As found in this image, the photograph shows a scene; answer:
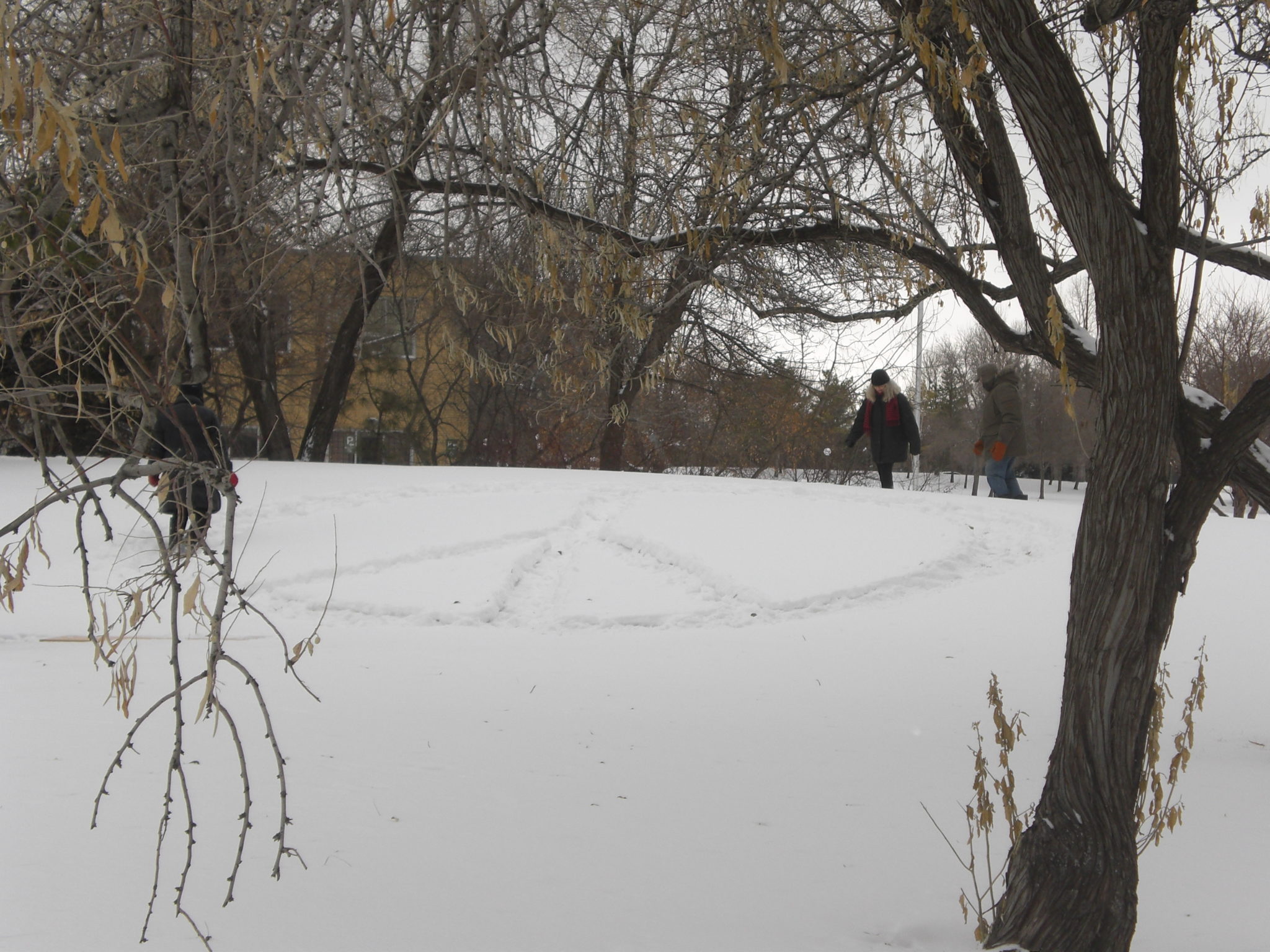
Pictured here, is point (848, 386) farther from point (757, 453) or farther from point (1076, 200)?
point (757, 453)

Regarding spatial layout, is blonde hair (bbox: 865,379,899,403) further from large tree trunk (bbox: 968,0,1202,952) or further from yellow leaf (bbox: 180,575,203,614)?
yellow leaf (bbox: 180,575,203,614)

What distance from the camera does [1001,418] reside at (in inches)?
419

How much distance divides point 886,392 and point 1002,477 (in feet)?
5.96

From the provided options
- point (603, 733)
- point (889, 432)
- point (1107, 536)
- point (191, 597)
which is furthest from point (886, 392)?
point (191, 597)

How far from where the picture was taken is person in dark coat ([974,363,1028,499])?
1055 centimetres

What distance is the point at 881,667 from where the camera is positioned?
21.3ft

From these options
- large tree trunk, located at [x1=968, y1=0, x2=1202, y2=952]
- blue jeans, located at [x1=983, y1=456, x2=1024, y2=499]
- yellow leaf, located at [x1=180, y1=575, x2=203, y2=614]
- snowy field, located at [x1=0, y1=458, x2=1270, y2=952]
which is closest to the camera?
yellow leaf, located at [x1=180, y1=575, x2=203, y2=614]

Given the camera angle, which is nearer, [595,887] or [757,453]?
[595,887]

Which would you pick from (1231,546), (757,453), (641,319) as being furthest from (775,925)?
(757,453)

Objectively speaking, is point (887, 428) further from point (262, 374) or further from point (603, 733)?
point (262, 374)

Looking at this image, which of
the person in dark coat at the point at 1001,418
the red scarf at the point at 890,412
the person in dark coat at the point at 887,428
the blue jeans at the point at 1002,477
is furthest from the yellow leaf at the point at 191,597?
the blue jeans at the point at 1002,477

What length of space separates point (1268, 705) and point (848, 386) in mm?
2988

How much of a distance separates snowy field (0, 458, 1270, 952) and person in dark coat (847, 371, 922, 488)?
1473mm

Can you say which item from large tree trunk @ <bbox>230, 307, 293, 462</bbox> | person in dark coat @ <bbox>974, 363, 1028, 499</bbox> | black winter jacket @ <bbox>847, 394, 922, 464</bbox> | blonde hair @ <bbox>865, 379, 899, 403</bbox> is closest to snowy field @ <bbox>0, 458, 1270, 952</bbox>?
person in dark coat @ <bbox>974, 363, 1028, 499</bbox>
